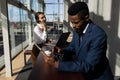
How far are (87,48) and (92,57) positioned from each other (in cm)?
10

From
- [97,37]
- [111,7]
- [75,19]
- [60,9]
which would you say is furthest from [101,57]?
[60,9]

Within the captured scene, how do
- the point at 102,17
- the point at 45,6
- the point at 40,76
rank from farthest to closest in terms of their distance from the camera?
the point at 45,6, the point at 102,17, the point at 40,76

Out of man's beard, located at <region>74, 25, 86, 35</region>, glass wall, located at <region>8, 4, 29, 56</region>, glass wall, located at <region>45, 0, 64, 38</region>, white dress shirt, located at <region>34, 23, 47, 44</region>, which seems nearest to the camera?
man's beard, located at <region>74, 25, 86, 35</region>

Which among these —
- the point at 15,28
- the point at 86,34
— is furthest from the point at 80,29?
the point at 15,28

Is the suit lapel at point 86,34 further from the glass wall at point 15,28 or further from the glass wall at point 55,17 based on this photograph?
the glass wall at point 55,17

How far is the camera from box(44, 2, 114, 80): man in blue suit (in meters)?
1.50

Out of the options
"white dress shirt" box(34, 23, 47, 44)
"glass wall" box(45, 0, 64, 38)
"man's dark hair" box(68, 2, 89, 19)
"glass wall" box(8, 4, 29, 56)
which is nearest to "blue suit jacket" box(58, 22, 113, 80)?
"man's dark hair" box(68, 2, 89, 19)

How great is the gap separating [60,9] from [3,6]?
8.61m

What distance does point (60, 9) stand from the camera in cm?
1250

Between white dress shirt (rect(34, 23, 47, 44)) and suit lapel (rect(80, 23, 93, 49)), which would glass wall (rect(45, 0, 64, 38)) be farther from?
suit lapel (rect(80, 23, 93, 49))

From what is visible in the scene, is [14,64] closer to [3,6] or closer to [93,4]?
[3,6]

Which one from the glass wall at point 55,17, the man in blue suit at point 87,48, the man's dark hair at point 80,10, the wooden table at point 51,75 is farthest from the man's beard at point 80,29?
the glass wall at point 55,17

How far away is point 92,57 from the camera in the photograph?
149cm

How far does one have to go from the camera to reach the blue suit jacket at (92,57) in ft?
4.93
